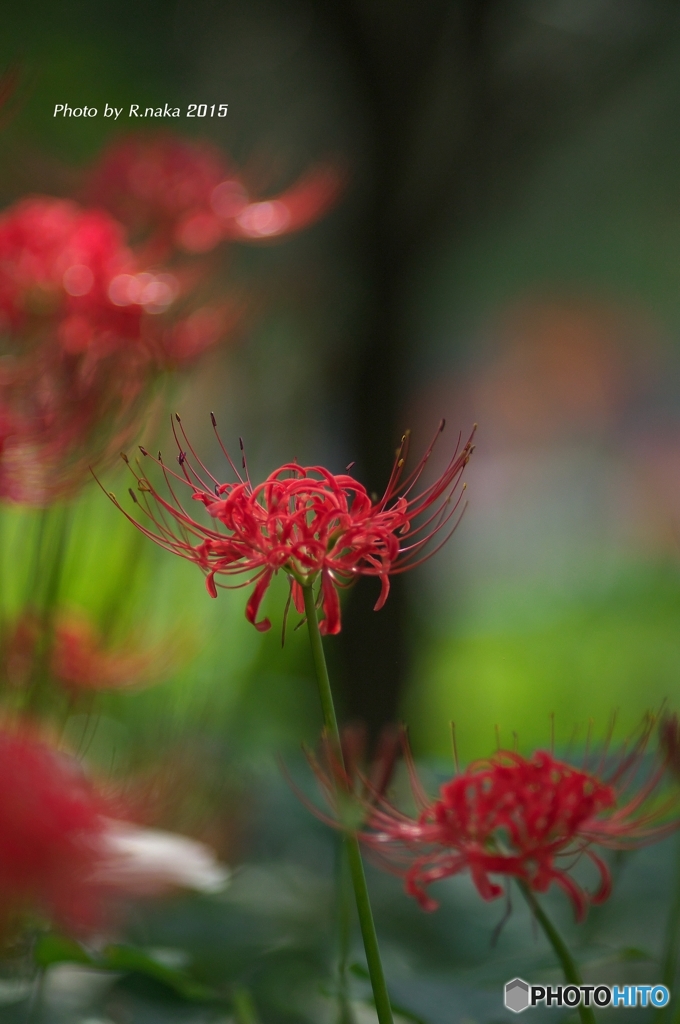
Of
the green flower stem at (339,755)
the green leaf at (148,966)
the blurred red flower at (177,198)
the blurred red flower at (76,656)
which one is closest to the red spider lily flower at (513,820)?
the green flower stem at (339,755)

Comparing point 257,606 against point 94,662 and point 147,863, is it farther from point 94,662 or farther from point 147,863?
point 94,662

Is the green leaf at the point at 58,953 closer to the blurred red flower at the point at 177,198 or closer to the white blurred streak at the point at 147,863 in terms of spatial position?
the white blurred streak at the point at 147,863

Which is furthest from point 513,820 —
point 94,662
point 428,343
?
point 428,343

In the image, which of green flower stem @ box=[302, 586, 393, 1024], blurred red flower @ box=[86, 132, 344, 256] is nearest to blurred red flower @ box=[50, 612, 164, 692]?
blurred red flower @ box=[86, 132, 344, 256]

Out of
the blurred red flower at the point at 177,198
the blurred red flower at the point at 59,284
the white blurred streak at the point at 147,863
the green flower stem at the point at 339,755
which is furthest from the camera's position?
the blurred red flower at the point at 177,198

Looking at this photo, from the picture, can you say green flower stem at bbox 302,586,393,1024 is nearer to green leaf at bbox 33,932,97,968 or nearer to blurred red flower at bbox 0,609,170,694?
green leaf at bbox 33,932,97,968

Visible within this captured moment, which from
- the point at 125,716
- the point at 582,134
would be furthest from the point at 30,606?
the point at 582,134

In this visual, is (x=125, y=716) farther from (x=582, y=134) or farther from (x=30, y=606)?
(x=582, y=134)
